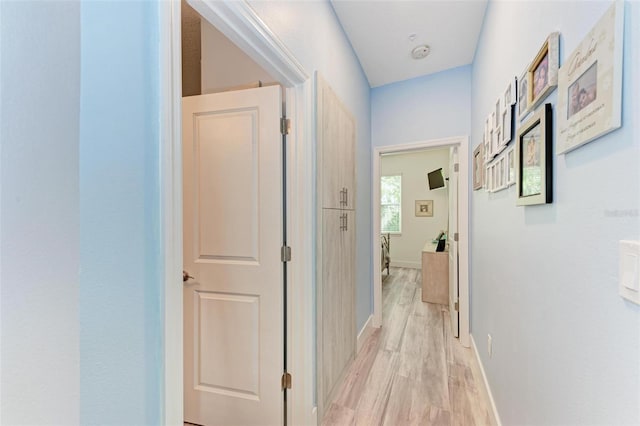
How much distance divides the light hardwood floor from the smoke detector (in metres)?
2.77

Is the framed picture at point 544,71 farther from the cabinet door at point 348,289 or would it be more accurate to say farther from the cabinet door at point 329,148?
the cabinet door at point 348,289

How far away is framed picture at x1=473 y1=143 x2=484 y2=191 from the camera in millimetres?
2176

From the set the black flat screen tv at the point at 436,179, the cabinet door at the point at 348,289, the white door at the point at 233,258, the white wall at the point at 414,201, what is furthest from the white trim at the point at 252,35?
the white wall at the point at 414,201

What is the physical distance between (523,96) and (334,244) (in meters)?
1.30

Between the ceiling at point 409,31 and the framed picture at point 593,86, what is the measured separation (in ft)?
5.30

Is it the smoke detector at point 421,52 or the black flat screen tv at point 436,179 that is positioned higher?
the smoke detector at point 421,52

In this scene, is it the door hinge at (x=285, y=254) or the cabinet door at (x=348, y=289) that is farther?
the cabinet door at (x=348, y=289)

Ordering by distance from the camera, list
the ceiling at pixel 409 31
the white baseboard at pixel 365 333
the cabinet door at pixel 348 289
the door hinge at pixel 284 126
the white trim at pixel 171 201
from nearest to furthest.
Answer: the white trim at pixel 171 201, the door hinge at pixel 284 126, the ceiling at pixel 409 31, the cabinet door at pixel 348 289, the white baseboard at pixel 365 333

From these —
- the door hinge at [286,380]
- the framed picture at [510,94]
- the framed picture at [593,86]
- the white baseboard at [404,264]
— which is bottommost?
the white baseboard at [404,264]

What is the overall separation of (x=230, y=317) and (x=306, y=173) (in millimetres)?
966

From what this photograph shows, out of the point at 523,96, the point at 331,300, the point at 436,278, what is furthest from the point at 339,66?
the point at 436,278

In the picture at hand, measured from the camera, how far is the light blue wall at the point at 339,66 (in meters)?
1.38

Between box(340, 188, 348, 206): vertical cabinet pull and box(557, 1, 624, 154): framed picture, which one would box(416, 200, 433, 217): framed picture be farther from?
box(557, 1, 624, 154): framed picture

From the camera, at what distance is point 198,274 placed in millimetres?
1679
